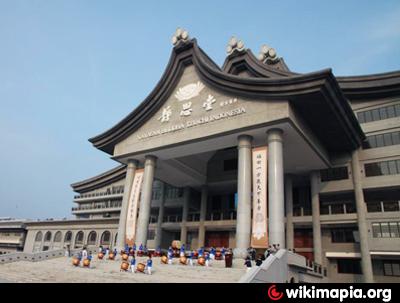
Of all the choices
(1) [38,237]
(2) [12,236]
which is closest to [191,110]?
(1) [38,237]

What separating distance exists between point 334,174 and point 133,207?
18422 millimetres

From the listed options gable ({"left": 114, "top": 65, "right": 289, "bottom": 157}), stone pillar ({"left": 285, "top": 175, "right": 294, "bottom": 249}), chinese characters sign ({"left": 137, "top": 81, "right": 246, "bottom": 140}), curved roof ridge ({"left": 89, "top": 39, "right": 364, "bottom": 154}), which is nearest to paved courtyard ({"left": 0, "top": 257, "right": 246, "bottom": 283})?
gable ({"left": 114, "top": 65, "right": 289, "bottom": 157})

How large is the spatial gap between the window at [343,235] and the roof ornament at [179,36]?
875 inches

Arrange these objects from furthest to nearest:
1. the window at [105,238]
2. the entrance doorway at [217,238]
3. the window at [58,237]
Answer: the window at [58,237]
the window at [105,238]
the entrance doorway at [217,238]

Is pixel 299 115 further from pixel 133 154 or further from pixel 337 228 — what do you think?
pixel 133 154

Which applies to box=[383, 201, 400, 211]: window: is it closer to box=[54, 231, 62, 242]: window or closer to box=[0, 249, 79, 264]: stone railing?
box=[0, 249, 79, 264]: stone railing

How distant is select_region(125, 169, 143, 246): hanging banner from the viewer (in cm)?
2839

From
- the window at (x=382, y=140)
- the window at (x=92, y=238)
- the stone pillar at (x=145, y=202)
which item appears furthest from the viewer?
the window at (x=92, y=238)

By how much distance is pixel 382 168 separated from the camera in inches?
1097

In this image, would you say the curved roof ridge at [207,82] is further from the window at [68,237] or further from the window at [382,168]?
the window at [68,237]

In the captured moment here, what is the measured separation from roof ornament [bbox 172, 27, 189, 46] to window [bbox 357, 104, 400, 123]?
17.6m

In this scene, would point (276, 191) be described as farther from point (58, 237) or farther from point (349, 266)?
point (58, 237)

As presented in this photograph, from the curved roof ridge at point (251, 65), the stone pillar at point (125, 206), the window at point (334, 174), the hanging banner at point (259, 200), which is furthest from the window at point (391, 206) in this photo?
the stone pillar at point (125, 206)

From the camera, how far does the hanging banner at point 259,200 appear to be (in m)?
21.2
